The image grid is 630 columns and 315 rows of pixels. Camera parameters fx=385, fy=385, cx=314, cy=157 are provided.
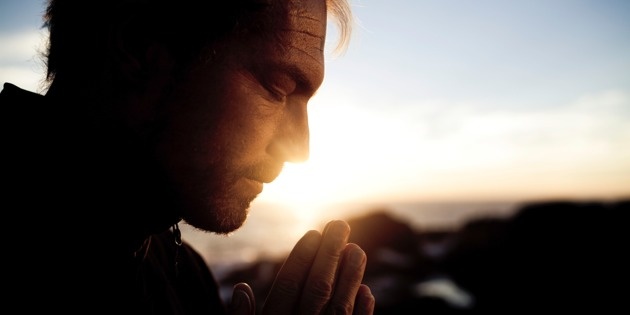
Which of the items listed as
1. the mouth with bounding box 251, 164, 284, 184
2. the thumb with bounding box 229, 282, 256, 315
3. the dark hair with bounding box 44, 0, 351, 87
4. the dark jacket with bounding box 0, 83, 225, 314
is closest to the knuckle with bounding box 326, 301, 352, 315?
the thumb with bounding box 229, 282, 256, 315

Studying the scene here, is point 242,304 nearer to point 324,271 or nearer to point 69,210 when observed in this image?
point 324,271

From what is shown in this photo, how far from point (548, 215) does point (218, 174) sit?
14194 mm

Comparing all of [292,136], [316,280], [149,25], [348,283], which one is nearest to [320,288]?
[316,280]

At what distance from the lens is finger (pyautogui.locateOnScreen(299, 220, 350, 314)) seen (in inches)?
67.3

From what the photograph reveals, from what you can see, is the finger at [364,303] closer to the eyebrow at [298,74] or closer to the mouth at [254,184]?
the mouth at [254,184]

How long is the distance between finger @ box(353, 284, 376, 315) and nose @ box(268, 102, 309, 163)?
762mm

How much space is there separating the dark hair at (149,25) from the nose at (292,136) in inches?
16.1

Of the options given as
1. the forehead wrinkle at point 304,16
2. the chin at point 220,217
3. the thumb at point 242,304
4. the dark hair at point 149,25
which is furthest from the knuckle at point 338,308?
the forehead wrinkle at point 304,16

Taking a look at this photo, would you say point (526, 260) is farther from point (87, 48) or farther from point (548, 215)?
point (87, 48)

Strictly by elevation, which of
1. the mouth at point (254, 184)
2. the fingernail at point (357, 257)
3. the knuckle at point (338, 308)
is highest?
the mouth at point (254, 184)

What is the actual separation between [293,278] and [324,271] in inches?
5.8

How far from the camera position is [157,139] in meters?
1.77

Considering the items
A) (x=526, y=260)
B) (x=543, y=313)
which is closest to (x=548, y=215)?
(x=526, y=260)

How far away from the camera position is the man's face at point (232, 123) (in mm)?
1784
